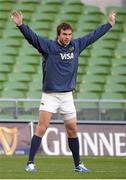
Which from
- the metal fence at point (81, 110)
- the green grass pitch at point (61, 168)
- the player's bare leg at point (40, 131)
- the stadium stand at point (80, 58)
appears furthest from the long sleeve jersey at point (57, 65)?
the stadium stand at point (80, 58)

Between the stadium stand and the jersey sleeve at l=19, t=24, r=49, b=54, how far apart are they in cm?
829

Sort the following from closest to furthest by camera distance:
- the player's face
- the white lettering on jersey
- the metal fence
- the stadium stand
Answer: the player's face < the white lettering on jersey < the metal fence < the stadium stand

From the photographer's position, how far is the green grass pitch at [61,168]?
10719 mm

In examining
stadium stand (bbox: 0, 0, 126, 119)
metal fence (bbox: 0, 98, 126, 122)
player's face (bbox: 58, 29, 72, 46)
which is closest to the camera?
player's face (bbox: 58, 29, 72, 46)

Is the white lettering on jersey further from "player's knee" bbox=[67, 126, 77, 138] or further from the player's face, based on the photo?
"player's knee" bbox=[67, 126, 77, 138]

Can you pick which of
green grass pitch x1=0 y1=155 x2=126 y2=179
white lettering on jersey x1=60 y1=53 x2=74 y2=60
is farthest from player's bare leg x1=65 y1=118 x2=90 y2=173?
white lettering on jersey x1=60 y1=53 x2=74 y2=60

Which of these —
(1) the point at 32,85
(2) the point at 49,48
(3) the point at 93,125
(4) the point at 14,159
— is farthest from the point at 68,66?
(1) the point at 32,85

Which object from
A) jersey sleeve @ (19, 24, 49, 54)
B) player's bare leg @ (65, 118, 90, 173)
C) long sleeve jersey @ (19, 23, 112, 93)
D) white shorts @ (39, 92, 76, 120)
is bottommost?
player's bare leg @ (65, 118, 90, 173)

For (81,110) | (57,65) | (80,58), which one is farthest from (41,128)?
(80,58)

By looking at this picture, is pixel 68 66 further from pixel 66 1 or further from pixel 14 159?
pixel 66 1

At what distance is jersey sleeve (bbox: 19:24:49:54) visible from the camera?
36.6 feet

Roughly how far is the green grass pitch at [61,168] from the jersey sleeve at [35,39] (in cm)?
171

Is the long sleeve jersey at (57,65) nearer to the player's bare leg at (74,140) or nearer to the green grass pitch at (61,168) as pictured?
the player's bare leg at (74,140)

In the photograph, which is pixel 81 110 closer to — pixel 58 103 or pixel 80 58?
pixel 80 58
